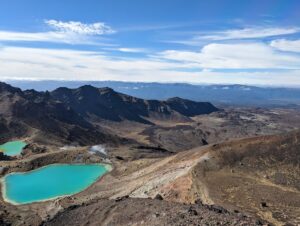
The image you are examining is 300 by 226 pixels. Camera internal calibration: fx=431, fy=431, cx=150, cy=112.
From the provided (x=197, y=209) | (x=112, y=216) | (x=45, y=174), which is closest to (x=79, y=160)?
(x=45, y=174)

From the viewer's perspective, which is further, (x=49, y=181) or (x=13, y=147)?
(x=13, y=147)

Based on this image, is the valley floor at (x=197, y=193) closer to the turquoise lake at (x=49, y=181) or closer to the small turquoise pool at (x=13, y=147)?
the turquoise lake at (x=49, y=181)

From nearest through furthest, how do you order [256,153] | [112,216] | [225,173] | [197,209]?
[197,209], [112,216], [225,173], [256,153]

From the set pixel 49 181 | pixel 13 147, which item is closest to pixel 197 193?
pixel 49 181

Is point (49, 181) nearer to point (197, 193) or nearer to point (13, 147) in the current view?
point (197, 193)

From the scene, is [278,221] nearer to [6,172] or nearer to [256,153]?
[256,153]

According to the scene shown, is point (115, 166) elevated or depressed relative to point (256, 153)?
depressed
